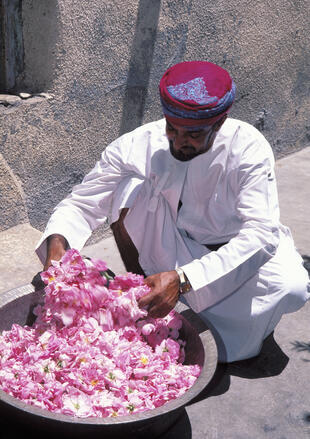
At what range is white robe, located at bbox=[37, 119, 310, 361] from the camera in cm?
377

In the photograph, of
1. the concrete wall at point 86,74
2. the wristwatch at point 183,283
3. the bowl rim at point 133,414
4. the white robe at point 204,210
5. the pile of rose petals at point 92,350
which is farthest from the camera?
the concrete wall at point 86,74

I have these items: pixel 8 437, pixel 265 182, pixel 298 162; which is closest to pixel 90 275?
pixel 8 437

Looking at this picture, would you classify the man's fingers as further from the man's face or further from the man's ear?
the man's ear

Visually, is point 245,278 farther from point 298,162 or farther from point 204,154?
point 298,162

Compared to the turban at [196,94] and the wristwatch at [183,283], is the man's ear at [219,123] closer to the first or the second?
the turban at [196,94]

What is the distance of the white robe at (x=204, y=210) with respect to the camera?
3.77m

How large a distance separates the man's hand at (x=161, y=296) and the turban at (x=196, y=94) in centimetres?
75

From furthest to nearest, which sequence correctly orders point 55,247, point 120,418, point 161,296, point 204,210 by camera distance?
point 204,210 → point 55,247 → point 161,296 → point 120,418

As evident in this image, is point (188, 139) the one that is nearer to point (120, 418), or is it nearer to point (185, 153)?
point (185, 153)

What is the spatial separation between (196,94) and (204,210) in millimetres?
784

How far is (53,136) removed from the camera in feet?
16.1

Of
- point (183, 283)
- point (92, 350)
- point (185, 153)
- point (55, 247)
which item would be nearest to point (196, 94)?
point (185, 153)

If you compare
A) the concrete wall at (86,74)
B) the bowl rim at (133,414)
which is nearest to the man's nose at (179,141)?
the bowl rim at (133,414)

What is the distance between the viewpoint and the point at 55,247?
11.8 ft
